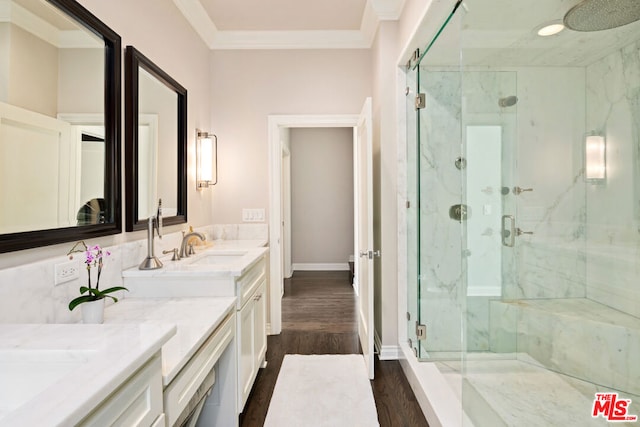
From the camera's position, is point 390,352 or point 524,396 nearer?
point 524,396

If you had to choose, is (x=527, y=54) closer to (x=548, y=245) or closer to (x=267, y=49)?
(x=548, y=245)

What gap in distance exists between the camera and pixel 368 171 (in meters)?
2.36

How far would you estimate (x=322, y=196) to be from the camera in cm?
608

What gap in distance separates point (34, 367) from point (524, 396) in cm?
210

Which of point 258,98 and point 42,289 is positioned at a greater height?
point 258,98

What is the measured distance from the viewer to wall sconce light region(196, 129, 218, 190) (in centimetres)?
280

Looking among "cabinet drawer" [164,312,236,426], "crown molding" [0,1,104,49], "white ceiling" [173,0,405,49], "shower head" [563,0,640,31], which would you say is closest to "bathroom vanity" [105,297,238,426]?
"cabinet drawer" [164,312,236,426]

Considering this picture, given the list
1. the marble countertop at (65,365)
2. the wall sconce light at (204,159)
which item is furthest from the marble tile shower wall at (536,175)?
the wall sconce light at (204,159)

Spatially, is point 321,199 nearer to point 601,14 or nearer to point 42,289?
point 601,14

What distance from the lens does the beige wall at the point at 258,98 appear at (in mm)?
3123

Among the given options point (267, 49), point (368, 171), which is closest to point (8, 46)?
point (368, 171)

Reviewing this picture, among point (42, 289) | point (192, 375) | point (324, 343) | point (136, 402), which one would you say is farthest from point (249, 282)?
point (324, 343)

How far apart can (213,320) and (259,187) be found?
6.23 ft

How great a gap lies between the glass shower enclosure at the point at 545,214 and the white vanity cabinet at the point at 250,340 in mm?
1160
